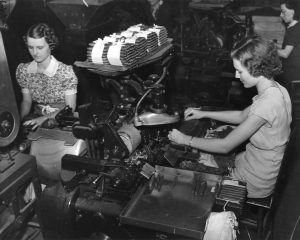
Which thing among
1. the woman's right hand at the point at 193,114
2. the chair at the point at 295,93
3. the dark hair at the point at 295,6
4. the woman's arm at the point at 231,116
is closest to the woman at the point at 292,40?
the dark hair at the point at 295,6

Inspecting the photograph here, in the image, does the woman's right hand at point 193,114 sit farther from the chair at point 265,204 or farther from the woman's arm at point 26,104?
the woman's arm at point 26,104

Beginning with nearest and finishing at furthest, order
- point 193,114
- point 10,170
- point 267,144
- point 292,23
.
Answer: point 10,170
point 267,144
point 193,114
point 292,23

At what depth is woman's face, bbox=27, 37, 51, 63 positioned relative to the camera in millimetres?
3109

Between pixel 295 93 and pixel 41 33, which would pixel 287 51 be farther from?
pixel 41 33

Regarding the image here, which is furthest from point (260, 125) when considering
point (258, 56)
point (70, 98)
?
point (70, 98)

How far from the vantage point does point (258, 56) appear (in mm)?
2148

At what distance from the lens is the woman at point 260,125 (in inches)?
85.1

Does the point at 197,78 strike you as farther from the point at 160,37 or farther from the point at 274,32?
the point at 160,37

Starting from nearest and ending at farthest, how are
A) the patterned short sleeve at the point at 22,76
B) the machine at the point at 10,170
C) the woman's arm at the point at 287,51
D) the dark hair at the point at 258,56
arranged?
1. the machine at the point at 10,170
2. the dark hair at the point at 258,56
3. the patterned short sleeve at the point at 22,76
4. the woman's arm at the point at 287,51

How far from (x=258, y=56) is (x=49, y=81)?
2.04 metres

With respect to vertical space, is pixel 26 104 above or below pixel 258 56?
below

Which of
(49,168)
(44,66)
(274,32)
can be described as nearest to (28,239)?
(49,168)

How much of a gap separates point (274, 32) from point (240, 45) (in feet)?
10.9

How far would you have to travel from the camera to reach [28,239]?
235 centimetres
